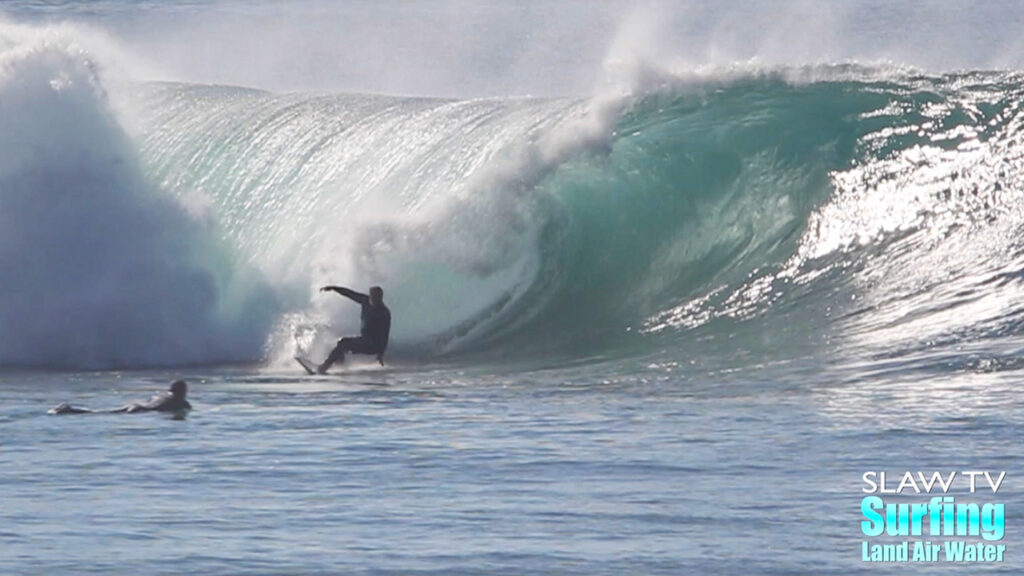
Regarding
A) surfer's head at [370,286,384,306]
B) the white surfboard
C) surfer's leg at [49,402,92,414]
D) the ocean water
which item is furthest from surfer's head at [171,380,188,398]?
surfer's head at [370,286,384,306]

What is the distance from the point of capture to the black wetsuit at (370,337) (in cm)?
1628

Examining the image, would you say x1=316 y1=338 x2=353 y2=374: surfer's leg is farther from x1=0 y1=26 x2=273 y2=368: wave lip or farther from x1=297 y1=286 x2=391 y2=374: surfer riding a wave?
x1=0 y1=26 x2=273 y2=368: wave lip

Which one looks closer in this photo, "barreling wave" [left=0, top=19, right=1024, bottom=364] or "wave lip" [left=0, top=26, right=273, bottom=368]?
"barreling wave" [left=0, top=19, right=1024, bottom=364]

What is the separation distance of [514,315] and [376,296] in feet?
5.89

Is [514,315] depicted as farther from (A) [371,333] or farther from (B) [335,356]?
(B) [335,356]

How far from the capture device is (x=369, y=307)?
53.8 ft

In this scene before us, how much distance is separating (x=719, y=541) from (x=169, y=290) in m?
9.61

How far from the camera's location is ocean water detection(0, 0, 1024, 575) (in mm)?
10305

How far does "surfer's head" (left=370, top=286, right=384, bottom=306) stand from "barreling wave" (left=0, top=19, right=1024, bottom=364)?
1006 millimetres

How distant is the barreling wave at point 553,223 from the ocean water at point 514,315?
37 millimetres

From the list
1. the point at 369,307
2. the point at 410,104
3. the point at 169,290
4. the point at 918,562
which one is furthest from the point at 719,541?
the point at 410,104

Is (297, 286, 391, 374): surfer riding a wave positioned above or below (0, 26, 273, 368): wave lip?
below

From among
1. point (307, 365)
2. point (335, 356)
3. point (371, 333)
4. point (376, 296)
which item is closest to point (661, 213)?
point (376, 296)

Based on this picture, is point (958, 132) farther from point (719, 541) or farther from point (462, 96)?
point (462, 96)
